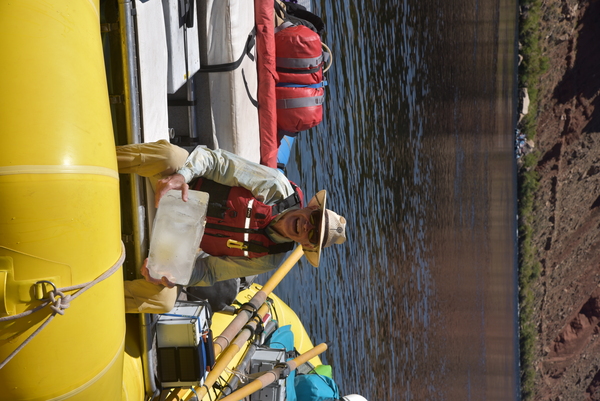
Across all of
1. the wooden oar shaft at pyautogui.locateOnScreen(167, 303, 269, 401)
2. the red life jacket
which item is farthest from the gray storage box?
the red life jacket

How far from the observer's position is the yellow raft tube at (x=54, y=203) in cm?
156

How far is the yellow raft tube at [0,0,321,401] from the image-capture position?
1.56 m

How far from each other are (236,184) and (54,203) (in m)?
1.08

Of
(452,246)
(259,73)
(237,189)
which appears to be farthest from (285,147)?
(452,246)

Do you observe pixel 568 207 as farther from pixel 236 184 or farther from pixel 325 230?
pixel 236 184

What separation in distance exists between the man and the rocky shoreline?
14.5m

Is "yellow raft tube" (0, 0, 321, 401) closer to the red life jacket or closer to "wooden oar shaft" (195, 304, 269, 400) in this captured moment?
the red life jacket

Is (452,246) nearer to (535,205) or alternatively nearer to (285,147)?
(535,205)

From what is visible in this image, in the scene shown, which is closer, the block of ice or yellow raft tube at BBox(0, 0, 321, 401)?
yellow raft tube at BBox(0, 0, 321, 401)

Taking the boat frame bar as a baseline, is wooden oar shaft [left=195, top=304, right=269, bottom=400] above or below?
below

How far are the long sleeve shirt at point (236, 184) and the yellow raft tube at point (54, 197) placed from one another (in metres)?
0.76

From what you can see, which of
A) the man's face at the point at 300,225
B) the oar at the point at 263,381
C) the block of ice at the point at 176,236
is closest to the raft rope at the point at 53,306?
the block of ice at the point at 176,236

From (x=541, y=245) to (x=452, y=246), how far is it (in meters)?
5.51

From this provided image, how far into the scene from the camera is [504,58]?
1425cm
